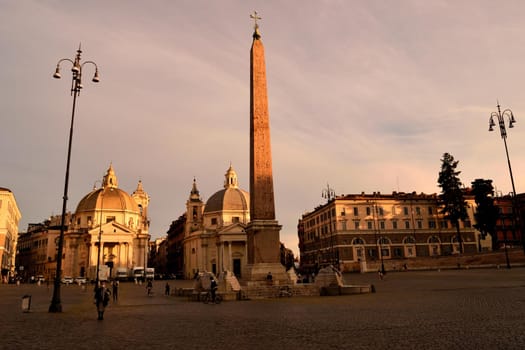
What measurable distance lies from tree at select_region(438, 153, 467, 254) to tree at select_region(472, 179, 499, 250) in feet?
6.17

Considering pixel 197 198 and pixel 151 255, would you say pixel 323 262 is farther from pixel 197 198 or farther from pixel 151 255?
pixel 151 255

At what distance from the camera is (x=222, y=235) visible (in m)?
69.4

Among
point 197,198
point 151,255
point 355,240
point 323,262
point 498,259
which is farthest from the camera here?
point 151,255

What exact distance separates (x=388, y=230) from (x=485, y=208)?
516 inches

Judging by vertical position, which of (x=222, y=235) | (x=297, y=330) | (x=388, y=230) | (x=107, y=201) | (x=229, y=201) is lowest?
(x=297, y=330)

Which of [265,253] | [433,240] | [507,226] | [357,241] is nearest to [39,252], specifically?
[357,241]

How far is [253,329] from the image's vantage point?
10.4 meters

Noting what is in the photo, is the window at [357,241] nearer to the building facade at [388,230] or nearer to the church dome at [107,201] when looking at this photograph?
the building facade at [388,230]

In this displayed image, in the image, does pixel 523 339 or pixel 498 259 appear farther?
pixel 498 259

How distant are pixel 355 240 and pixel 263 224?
145 feet

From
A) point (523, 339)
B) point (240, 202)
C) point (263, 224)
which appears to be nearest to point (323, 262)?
point (240, 202)

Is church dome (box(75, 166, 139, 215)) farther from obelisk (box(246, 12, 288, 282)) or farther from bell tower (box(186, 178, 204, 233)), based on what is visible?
obelisk (box(246, 12, 288, 282))

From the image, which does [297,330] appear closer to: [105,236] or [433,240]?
[433,240]

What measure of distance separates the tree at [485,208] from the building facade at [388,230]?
489cm
